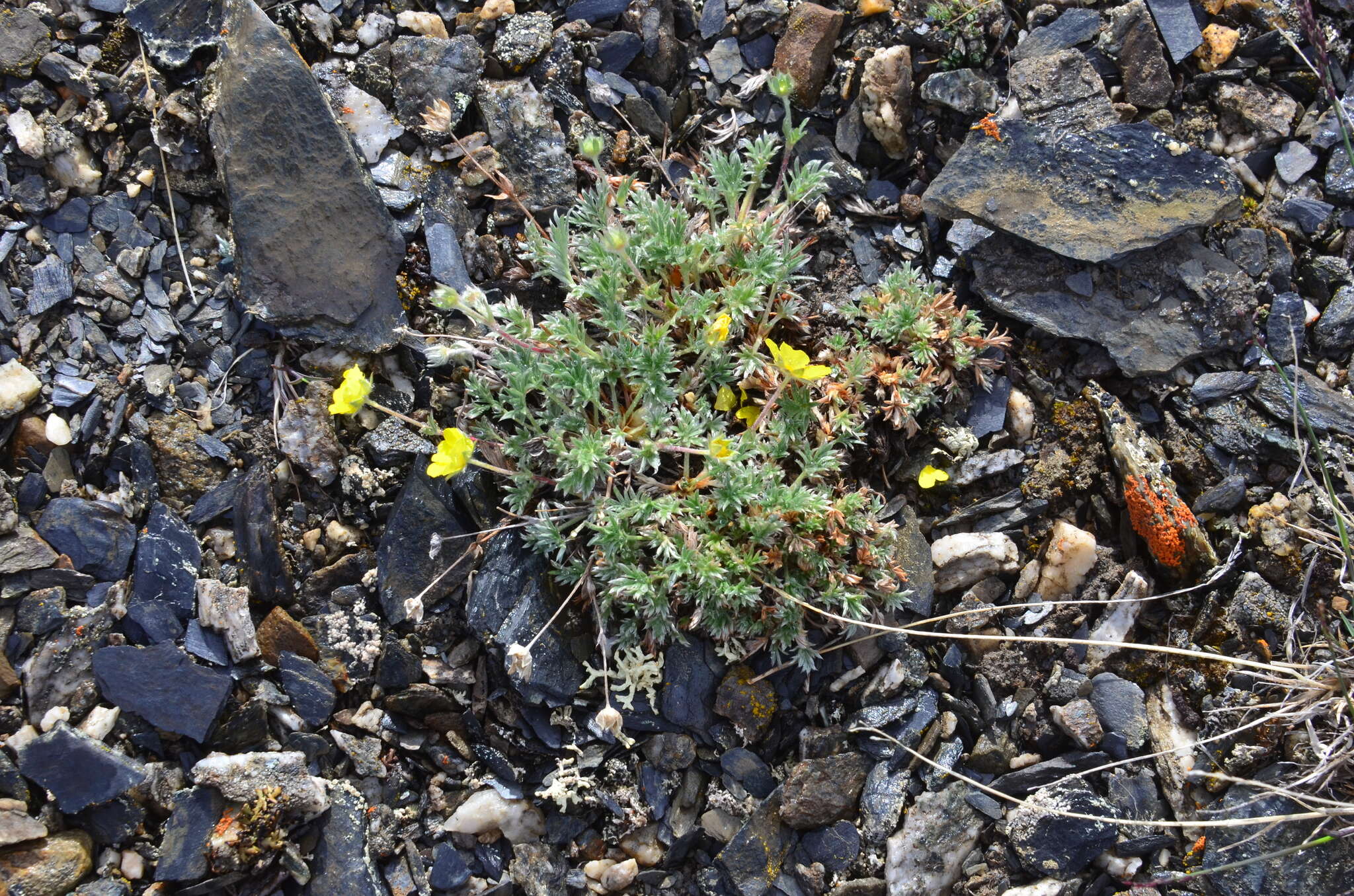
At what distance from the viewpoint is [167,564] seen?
4.04m

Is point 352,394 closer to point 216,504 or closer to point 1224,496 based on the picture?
point 216,504

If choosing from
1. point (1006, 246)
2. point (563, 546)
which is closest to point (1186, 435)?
point (1006, 246)

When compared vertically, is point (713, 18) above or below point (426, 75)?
above

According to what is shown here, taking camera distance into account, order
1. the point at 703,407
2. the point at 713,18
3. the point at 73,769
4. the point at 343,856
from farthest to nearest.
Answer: the point at 713,18, the point at 703,407, the point at 343,856, the point at 73,769

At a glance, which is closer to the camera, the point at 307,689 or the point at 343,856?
the point at 343,856

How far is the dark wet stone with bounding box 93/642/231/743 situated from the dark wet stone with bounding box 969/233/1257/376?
4.02 m

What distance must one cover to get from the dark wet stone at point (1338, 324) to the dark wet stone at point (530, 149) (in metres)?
3.72

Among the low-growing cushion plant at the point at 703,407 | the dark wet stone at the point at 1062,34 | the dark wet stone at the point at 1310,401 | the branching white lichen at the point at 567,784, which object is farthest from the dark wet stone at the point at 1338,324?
the branching white lichen at the point at 567,784

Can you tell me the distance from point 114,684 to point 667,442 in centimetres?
253

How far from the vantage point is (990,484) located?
4480 millimetres

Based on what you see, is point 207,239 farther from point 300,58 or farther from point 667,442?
point 667,442

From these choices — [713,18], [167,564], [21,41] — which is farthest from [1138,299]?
[21,41]

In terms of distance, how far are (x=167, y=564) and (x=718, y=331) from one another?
262 cm

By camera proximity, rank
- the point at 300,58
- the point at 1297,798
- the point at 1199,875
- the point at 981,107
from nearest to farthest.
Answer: the point at 1297,798 < the point at 1199,875 < the point at 300,58 < the point at 981,107
